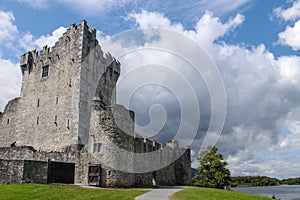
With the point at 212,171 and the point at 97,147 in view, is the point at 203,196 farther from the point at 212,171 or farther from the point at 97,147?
the point at 212,171

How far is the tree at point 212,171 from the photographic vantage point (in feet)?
144

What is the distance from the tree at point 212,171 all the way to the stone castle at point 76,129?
184cm

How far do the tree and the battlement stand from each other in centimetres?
2174

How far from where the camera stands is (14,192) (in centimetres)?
1944

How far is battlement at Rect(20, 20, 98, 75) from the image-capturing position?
38.1 m

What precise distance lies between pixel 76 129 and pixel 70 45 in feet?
34.3

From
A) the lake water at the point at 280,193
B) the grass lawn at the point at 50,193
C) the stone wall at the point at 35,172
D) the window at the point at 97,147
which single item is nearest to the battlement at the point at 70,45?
the window at the point at 97,147

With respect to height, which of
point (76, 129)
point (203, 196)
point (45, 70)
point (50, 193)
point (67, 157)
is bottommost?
point (203, 196)

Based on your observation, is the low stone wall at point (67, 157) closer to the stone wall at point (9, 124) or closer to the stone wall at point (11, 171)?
the stone wall at point (11, 171)

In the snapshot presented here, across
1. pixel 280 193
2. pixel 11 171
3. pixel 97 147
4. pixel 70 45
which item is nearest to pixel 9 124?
pixel 70 45

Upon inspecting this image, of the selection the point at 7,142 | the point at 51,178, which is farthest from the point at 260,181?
the point at 51,178

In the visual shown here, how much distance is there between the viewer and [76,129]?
Answer: 3488cm

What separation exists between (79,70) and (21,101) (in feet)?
34.3

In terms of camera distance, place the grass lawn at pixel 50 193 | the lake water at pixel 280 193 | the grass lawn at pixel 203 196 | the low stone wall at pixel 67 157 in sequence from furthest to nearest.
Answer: the lake water at pixel 280 193
the low stone wall at pixel 67 157
the grass lawn at pixel 203 196
the grass lawn at pixel 50 193
